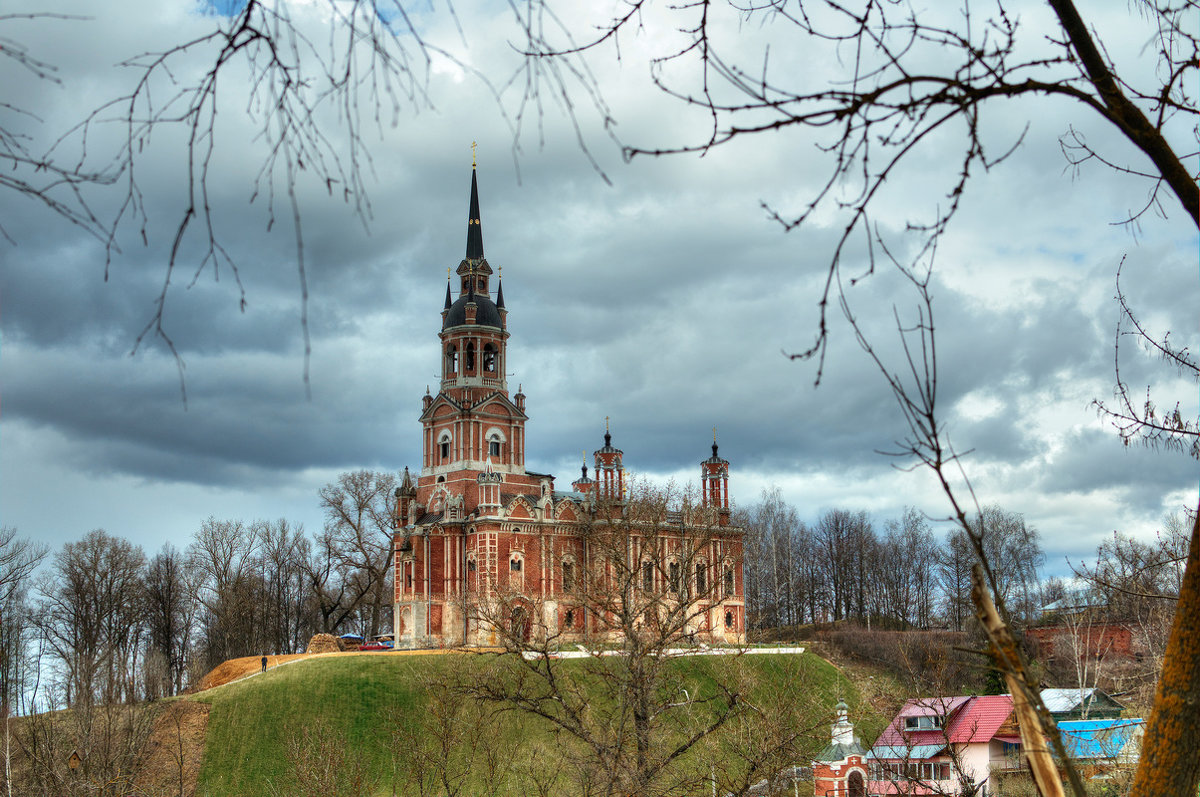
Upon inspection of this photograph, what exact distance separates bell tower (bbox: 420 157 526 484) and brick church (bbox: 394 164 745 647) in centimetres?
5

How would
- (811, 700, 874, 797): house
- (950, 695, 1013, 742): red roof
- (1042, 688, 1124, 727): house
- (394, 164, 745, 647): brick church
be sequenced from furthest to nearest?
(394, 164, 745, 647): brick church → (950, 695, 1013, 742): red roof → (1042, 688, 1124, 727): house → (811, 700, 874, 797): house

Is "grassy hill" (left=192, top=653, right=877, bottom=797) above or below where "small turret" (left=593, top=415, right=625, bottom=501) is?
below

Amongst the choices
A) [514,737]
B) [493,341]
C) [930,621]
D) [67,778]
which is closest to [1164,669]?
[67,778]

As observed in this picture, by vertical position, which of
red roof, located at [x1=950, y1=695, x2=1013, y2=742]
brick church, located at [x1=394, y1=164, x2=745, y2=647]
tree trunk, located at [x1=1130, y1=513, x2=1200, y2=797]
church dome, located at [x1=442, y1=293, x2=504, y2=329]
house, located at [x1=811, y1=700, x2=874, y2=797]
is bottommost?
house, located at [x1=811, y1=700, x2=874, y2=797]

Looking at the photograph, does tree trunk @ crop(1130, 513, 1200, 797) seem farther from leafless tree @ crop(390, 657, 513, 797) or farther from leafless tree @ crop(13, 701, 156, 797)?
leafless tree @ crop(390, 657, 513, 797)

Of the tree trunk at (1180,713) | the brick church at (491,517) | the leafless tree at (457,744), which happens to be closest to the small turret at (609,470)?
the brick church at (491,517)

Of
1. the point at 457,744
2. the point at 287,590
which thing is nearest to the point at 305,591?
the point at 287,590

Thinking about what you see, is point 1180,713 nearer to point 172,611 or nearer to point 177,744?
point 177,744

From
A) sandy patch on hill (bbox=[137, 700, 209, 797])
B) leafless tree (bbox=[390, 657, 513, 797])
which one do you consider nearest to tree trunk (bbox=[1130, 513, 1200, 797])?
leafless tree (bbox=[390, 657, 513, 797])

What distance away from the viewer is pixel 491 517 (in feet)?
155

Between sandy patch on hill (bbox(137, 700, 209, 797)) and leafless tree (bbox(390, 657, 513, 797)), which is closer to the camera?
leafless tree (bbox(390, 657, 513, 797))

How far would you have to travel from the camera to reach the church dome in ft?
175

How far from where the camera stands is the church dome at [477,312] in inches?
2099

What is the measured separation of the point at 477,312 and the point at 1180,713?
50.7 metres
